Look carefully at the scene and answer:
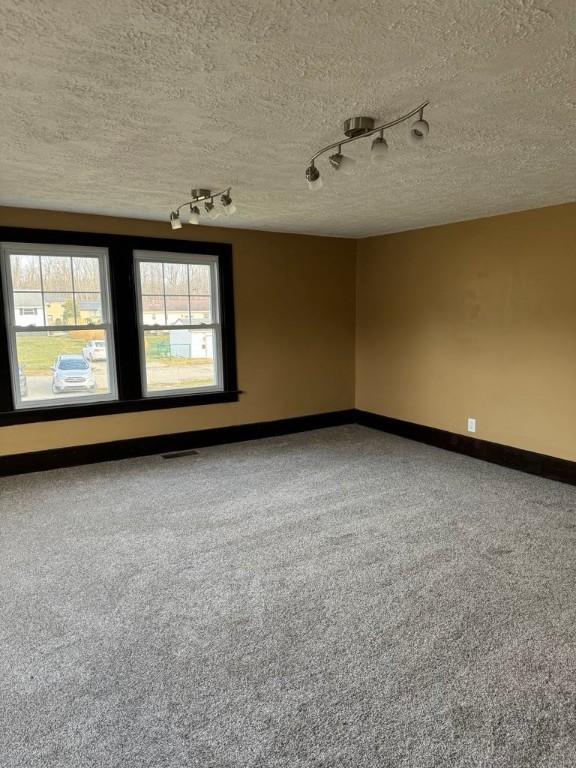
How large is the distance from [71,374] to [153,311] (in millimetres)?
967

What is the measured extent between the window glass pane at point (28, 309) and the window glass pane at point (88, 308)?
12.0 inches

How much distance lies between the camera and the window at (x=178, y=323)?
476 cm

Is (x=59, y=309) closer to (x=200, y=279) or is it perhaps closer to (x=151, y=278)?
(x=151, y=278)

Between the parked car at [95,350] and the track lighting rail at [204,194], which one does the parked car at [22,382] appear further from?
the track lighting rail at [204,194]

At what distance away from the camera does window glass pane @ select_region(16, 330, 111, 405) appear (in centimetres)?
429

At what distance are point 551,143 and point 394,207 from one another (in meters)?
1.62

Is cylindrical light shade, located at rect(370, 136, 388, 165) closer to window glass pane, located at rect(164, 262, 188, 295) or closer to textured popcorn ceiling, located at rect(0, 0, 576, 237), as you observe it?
textured popcorn ceiling, located at rect(0, 0, 576, 237)

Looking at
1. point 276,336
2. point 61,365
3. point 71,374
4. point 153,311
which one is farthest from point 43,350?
point 276,336

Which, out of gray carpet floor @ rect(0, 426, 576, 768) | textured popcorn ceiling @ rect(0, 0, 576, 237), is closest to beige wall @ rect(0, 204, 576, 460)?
gray carpet floor @ rect(0, 426, 576, 768)

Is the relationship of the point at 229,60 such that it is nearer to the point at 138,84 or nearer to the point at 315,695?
the point at 138,84

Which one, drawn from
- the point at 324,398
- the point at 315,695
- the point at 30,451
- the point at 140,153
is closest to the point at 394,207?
the point at 140,153

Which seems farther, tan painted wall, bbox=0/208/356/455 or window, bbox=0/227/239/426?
tan painted wall, bbox=0/208/356/455

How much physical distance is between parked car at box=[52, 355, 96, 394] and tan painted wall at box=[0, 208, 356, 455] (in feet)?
1.05

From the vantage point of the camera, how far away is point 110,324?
4.57 metres
